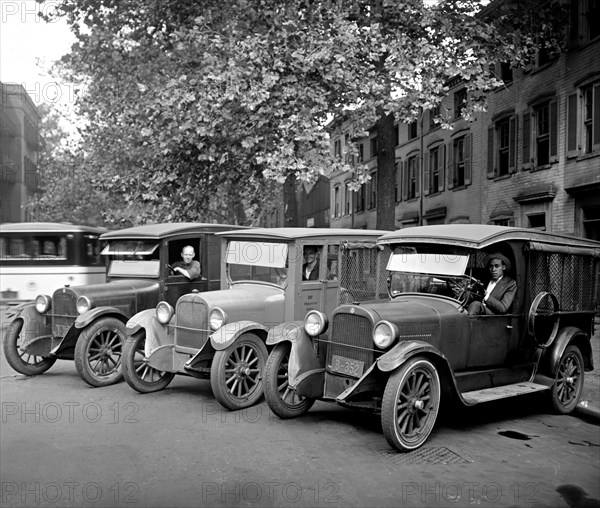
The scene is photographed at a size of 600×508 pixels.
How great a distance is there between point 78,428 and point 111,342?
2.66 metres

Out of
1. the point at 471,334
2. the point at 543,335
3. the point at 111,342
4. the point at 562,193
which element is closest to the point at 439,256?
the point at 471,334

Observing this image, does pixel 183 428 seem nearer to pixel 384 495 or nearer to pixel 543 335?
pixel 384 495

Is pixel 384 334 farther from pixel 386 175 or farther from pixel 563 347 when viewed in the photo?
pixel 386 175

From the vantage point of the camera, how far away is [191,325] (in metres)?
8.68

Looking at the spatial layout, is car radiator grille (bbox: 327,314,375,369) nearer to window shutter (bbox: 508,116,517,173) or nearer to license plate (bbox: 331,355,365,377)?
license plate (bbox: 331,355,365,377)

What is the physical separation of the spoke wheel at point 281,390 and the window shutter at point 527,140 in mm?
14583

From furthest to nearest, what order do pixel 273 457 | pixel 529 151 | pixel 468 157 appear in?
pixel 468 157 < pixel 529 151 < pixel 273 457

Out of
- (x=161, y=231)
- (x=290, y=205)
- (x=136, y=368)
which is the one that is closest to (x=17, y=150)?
(x=290, y=205)

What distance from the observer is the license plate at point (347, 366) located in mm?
6813

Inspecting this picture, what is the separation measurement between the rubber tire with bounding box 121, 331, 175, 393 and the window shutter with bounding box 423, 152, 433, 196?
20361 millimetres

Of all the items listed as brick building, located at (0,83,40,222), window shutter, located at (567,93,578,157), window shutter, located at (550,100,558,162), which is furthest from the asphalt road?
brick building, located at (0,83,40,222)

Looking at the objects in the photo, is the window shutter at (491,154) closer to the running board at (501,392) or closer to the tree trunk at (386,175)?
the tree trunk at (386,175)

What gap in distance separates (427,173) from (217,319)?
2100 cm

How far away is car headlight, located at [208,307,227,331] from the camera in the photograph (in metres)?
8.31
